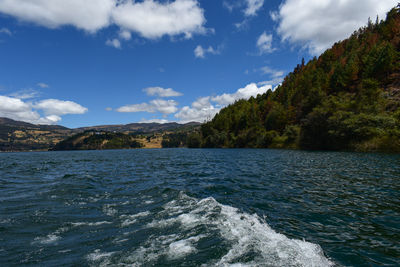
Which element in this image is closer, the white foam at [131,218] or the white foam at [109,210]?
the white foam at [131,218]

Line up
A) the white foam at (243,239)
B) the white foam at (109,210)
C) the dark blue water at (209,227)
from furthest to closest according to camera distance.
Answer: the white foam at (109,210) → the dark blue water at (209,227) → the white foam at (243,239)

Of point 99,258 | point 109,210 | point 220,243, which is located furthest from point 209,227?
point 109,210

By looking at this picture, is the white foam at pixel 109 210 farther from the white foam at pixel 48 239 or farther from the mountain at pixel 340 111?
the mountain at pixel 340 111

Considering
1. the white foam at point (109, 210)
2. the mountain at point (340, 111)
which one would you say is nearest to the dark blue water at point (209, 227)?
the white foam at point (109, 210)

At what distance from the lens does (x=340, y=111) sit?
59.9 meters

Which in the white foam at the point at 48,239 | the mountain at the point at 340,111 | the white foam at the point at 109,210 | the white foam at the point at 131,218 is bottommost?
the white foam at the point at 109,210

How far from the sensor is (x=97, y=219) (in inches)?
405

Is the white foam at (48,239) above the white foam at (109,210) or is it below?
above

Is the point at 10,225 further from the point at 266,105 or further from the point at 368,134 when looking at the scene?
the point at 266,105

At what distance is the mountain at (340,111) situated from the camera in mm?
53031

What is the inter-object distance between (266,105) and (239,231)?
156180 millimetres

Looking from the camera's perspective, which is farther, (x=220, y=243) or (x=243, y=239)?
(x=243, y=239)

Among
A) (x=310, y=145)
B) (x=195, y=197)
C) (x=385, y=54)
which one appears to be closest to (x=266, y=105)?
(x=385, y=54)

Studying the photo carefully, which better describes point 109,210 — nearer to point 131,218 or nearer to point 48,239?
point 131,218
